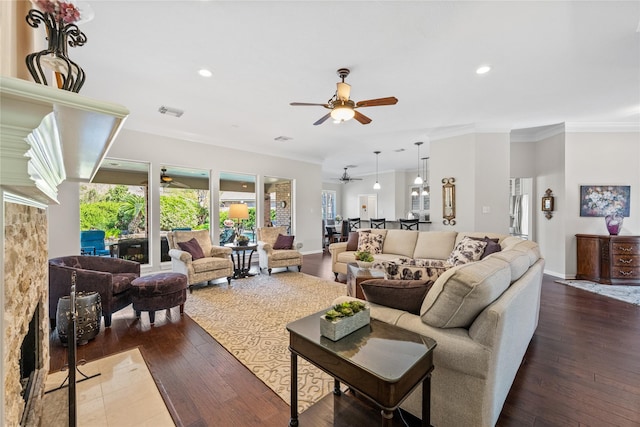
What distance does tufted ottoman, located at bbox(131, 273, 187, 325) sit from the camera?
9.69ft

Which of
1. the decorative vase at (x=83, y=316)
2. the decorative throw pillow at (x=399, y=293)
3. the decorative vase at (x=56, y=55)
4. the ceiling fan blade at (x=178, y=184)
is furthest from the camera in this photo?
the ceiling fan blade at (x=178, y=184)

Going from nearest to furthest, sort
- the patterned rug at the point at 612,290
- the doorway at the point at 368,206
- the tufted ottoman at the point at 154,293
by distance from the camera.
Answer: the tufted ottoman at the point at 154,293 → the patterned rug at the point at 612,290 → the doorway at the point at 368,206

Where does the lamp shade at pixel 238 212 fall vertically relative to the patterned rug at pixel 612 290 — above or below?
above

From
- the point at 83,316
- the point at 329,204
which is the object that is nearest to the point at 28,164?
the point at 83,316

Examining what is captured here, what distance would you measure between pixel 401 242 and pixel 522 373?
9.29ft

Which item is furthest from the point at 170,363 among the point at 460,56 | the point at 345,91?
the point at 460,56

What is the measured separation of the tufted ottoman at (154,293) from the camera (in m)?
2.95

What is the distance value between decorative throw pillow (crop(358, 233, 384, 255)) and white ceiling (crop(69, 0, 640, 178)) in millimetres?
2115

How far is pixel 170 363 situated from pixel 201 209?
4.13m

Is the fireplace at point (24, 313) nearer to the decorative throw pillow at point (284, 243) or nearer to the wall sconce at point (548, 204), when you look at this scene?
the decorative throw pillow at point (284, 243)

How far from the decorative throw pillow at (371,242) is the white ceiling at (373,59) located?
2.11 metres

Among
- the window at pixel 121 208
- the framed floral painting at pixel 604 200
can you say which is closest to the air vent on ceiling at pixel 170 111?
the window at pixel 121 208

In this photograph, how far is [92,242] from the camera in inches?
191

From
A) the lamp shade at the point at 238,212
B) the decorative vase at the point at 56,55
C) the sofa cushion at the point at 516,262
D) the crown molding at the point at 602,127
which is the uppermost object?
the crown molding at the point at 602,127
